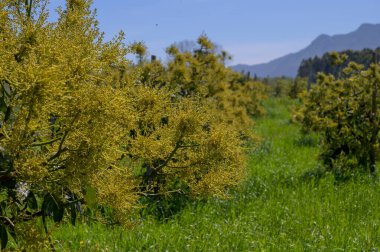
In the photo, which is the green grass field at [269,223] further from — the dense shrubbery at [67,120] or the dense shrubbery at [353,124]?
the dense shrubbery at [67,120]

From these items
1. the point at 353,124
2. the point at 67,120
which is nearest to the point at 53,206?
the point at 67,120

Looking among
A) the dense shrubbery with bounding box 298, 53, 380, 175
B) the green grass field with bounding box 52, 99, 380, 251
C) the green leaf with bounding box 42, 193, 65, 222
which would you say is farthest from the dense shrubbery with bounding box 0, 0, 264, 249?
the dense shrubbery with bounding box 298, 53, 380, 175

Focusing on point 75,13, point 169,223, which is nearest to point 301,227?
point 169,223

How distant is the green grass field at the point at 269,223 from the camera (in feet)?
18.3

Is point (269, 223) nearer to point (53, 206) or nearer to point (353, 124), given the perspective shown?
point (353, 124)

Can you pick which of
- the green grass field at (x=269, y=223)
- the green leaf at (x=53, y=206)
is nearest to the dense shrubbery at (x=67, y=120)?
the green leaf at (x=53, y=206)

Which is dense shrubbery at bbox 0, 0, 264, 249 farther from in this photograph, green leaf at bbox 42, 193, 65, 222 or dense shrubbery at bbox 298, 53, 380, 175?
dense shrubbery at bbox 298, 53, 380, 175

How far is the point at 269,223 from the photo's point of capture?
21.7 ft

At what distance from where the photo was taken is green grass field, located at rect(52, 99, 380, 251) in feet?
18.3

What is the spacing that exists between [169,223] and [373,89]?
564cm

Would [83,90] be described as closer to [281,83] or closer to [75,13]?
[75,13]

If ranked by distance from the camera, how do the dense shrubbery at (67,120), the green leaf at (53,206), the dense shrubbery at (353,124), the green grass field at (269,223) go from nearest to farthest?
the dense shrubbery at (67,120) < the green leaf at (53,206) < the green grass field at (269,223) < the dense shrubbery at (353,124)

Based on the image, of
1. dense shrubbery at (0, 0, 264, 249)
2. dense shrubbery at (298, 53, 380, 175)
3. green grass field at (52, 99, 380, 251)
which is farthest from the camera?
dense shrubbery at (298, 53, 380, 175)

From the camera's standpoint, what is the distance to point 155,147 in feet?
9.50
